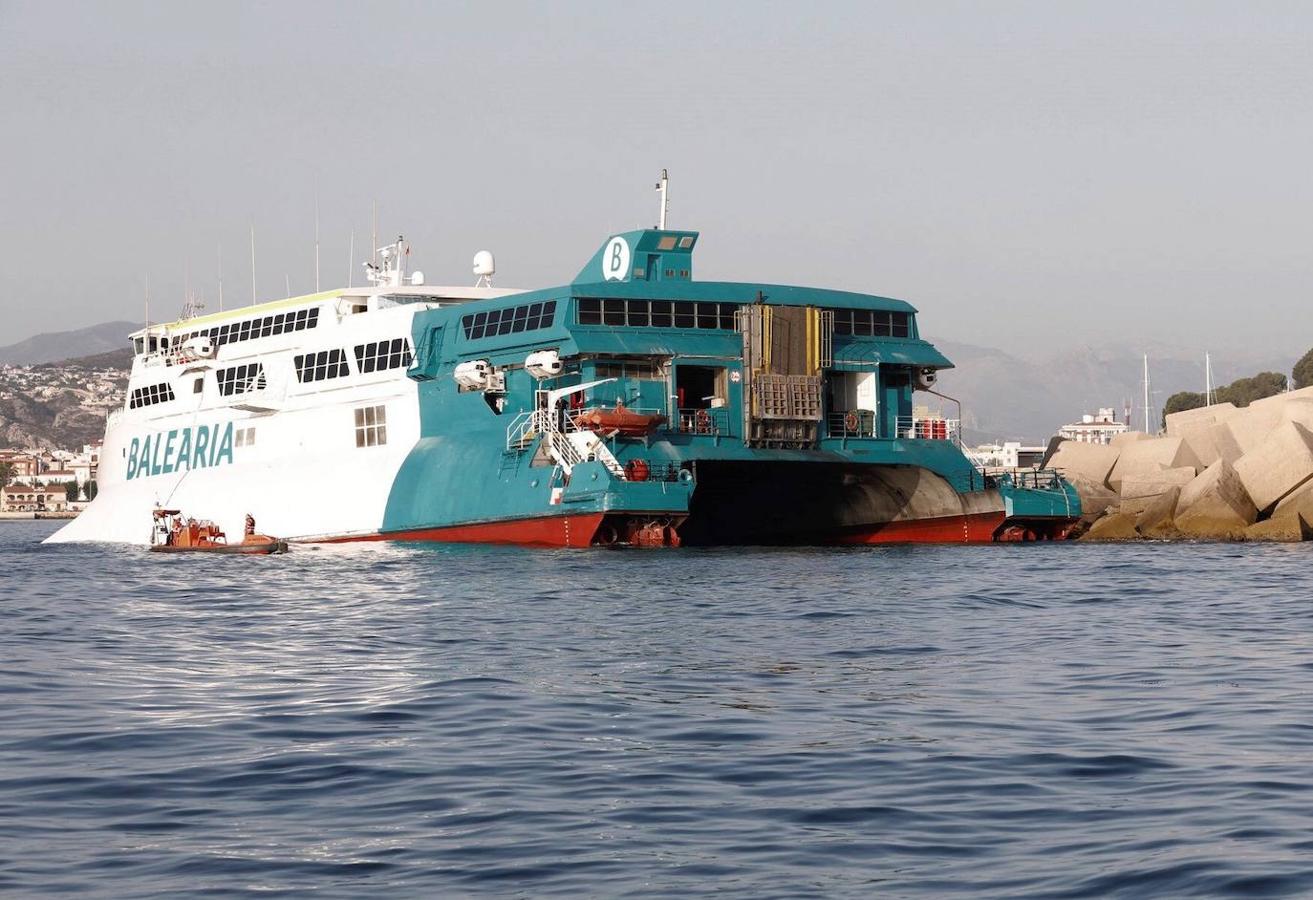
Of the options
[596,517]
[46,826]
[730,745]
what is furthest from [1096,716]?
[596,517]

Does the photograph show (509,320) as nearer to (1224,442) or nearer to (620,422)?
(620,422)

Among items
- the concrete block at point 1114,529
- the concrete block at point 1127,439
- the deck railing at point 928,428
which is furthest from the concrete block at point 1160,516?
the concrete block at point 1127,439

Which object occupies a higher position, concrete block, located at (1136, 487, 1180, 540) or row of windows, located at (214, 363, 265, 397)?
row of windows, located at (214, 363, 265, 397)

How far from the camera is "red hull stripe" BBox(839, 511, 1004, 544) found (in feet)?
169

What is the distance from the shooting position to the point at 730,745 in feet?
50.7

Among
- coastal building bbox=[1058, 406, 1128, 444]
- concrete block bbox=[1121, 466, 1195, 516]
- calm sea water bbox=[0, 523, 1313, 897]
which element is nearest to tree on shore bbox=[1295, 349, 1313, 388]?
coastal building bbox=[1058, 406, 1128, 444]

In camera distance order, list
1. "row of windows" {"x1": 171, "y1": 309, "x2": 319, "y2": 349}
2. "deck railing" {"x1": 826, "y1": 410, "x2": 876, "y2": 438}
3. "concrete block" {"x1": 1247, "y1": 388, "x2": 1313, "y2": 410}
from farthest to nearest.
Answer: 1. "concrete block" {"x1": 1247, "y1": 388, "x2": 1313, "y2": 410}
2. "row of windows" {"x1": 171, "y1": 309, "x2": 319, "y2": 349}
3. "deck railing" {"x1": 826, "y1": 410, "x2": 876, "y2": 438}

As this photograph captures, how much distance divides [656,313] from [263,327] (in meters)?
19.2

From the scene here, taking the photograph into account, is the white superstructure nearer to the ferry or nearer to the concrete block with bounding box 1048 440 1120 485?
the ferry

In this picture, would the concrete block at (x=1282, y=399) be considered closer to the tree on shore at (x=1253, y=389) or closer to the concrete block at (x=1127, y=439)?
the concrete block at (x=1127, y=439)

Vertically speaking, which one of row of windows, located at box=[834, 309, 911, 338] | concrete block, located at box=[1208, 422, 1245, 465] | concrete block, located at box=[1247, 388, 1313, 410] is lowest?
concrete block, located at box=[1208, 422, 1245, 465]

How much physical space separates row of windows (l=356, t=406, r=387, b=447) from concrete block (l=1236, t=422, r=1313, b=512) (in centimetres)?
2794

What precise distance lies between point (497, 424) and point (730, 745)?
35.8 metres

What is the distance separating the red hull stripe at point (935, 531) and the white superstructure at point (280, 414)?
47.4ft
